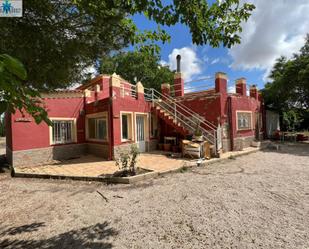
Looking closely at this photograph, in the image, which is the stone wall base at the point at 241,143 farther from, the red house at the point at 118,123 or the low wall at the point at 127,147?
the low wall at the point at 127,147

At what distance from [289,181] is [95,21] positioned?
7.43 meters

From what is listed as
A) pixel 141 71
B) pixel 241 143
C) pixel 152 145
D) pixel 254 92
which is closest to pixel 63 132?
pixel 152 145

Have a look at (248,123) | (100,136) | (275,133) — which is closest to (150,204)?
(100,136)

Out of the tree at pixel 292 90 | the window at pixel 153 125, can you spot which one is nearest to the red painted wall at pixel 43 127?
the window at pixel 153 125

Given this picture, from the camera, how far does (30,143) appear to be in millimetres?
10945

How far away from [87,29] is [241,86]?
13.3 metres

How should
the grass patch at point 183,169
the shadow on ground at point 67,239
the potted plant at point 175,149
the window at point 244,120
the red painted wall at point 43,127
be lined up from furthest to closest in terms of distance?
the window at point 244,120 < the potted plant at point 175,149 < the red painted wall at point 43,127 < the grass patch at point 183,169 < the shadow on ground at point 67,239

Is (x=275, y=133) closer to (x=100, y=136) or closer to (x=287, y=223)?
(x=100, y=136)

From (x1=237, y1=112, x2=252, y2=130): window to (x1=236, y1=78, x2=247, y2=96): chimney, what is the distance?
5.22ft

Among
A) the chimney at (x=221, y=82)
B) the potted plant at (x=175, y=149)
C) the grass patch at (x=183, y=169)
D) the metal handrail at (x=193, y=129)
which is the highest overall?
the chimney at (x=221, y=82)

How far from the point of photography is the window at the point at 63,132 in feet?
39.2

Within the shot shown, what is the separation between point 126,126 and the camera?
41.4 ft

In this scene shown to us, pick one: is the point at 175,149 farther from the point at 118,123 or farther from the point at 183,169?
the point at 183,169

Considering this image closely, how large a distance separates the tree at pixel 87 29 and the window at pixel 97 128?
21.4 ft
